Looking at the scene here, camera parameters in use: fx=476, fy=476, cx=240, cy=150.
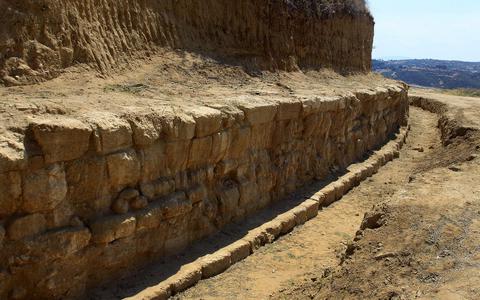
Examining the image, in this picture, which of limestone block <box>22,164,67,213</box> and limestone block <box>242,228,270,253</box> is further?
limestone block <box>242,228,270,253</box>

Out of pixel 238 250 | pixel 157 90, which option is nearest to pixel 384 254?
pixel 238 250

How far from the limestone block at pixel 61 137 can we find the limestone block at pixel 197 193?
1.98 metres

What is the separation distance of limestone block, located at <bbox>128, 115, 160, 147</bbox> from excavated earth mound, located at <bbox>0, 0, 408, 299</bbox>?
16 mm

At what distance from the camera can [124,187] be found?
6.09m

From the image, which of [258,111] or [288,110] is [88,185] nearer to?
[258,111]

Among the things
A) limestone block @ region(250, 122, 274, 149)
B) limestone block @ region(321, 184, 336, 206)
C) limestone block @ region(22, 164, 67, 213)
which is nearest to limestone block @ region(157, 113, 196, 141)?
limestone block @ region(22, 164, 67, 213)

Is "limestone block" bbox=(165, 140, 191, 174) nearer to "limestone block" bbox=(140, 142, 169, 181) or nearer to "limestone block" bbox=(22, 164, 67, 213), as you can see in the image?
"limestone block" bbox=(140, 142, 169, 181)

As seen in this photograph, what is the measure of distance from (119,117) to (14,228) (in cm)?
177

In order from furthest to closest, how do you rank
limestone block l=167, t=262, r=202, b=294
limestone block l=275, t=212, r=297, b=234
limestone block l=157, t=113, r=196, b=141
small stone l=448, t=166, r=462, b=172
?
small stone l=448, t=166, r=462, b=172
limestone block l=275, t=212, r=297, b=234
limestone block l=157, t=113, r=196, b=141
limestone block l=167, t=262, r=202, b=294

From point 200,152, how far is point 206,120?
499 mm

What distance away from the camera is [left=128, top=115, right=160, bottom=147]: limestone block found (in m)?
6.02

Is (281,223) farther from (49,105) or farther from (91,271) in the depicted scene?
(49,105)

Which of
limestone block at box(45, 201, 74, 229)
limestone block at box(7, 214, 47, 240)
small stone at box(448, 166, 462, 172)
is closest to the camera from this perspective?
limestone block at box(7, 214, 47, 240)

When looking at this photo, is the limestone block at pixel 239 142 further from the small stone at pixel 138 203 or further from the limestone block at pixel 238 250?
the small stone at pixel 138 203
